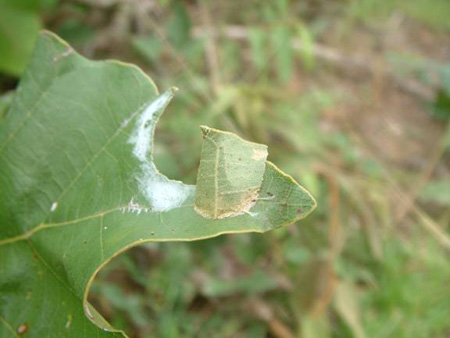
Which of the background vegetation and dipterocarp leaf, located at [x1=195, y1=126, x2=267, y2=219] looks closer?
dipterocarp leaf, located at [x1=195, y1=126, x2=267, y2=219]

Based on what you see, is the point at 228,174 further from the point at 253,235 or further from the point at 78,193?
the point at 253,235

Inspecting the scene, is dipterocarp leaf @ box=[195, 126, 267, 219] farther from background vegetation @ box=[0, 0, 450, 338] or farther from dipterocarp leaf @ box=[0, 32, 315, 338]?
background vegetation @ box=[0, 0, 450, 338]

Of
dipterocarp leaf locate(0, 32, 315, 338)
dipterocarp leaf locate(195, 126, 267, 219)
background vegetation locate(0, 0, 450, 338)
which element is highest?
dipterocarp leaf locate(195, 126, 267, 219)

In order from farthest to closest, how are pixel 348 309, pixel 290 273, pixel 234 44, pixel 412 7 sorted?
pixel 412 7, pixel 234 44, pixel 290 273, pixel 348 309

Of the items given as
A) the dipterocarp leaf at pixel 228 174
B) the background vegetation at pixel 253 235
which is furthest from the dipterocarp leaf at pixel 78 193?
the background vegetation at pixel 253 235


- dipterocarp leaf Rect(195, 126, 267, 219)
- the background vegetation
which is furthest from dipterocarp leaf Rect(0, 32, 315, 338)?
the background vegetation

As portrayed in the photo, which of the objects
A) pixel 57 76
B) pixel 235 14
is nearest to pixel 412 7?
pixel 235 14

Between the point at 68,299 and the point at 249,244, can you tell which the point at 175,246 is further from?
the point at 68,299

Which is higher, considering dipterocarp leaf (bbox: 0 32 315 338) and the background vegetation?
dipterocarp leaf (bbox: 0 32 315 338)
